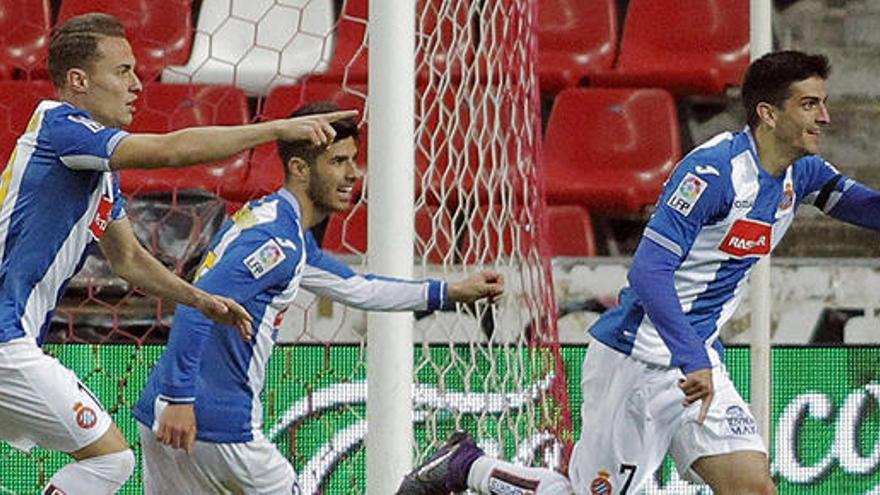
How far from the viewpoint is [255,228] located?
4.64 meters

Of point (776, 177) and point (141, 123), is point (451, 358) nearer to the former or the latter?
point (776, 177)

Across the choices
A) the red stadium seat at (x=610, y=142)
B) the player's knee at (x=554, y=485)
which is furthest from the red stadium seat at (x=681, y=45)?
the player's knee at (x=554, y=485)

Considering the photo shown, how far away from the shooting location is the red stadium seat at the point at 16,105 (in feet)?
22.7

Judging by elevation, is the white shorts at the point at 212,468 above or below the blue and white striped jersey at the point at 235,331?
below

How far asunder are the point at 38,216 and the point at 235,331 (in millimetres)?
543

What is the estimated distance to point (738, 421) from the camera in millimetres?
4805

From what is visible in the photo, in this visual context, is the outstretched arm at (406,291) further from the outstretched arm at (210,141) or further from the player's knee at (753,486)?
the outstretched arm at (210,141)


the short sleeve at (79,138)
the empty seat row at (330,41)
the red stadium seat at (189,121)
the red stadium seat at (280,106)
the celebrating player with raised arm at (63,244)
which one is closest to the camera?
the short sleeve at (79,138)

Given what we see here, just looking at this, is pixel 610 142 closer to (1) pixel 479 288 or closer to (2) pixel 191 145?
(1) pixel 479 288

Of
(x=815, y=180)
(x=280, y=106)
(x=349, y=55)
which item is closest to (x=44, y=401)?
(x=815, y=180)

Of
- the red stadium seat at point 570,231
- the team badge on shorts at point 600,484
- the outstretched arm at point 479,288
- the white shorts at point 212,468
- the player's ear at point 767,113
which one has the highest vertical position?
the player's ear at point 767,113

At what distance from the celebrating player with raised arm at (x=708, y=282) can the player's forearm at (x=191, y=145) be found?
1147mm

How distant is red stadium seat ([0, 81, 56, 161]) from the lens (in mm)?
6914

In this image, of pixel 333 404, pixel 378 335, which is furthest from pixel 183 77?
pixel 378 335
